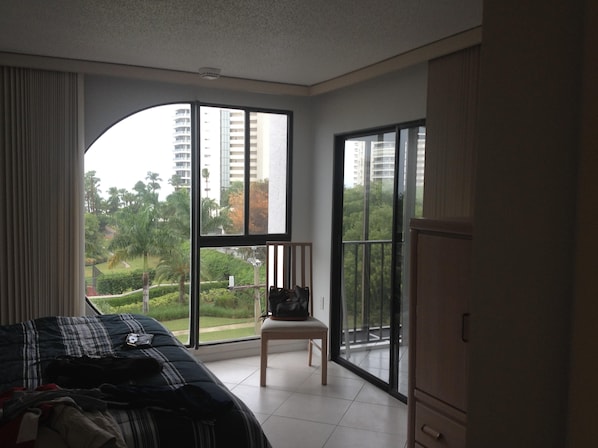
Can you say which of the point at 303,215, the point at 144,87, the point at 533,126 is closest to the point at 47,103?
the point at 144,87

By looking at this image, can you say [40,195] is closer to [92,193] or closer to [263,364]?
[92,193]

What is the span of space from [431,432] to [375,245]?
2223 mm

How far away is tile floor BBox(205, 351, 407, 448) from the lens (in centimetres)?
322

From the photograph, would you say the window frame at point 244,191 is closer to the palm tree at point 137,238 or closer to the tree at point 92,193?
the palm tree at point 137,238

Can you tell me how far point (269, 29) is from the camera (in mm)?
2967

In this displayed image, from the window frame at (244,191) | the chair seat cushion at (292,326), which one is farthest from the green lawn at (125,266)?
the chair seat cushion at (292,326)

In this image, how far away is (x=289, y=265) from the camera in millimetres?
4844

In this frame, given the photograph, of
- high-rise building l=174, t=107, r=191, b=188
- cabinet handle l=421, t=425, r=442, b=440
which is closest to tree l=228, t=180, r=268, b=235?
high-rise building l=174, t=107, r=191, b=188

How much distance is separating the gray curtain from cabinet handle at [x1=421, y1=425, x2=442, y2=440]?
9.51ft

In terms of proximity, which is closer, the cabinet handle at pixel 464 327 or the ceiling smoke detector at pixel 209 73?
the cabinet handle at pixel 464 327

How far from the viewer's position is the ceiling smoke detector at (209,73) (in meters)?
3.93

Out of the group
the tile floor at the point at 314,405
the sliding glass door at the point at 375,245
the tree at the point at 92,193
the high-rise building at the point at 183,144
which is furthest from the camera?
the high-rise building at the point at 183,144

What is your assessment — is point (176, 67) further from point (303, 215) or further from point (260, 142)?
point (303, 215)

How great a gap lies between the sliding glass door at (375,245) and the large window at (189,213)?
691 mm
